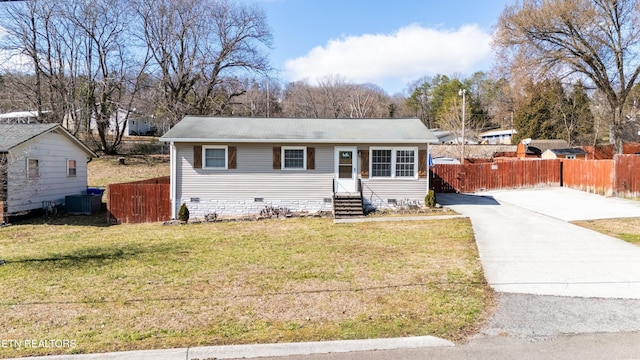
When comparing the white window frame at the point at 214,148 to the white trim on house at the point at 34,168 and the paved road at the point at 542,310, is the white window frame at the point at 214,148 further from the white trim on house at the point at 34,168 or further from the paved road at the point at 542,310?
the paved road at the point at 542,310

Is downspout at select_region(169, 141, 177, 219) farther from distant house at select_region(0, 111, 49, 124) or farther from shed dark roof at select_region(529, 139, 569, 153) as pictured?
shed dark roof at select_region(529, 139, 569, 153)

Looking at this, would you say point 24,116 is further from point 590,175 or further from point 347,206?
point 590,175

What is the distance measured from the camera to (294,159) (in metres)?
15.9

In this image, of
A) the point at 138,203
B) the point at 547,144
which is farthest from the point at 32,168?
the point at 547,144

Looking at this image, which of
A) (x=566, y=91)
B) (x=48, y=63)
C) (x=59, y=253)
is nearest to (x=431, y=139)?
(x=59, y=253)

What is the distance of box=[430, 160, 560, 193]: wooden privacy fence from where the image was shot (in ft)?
73.6

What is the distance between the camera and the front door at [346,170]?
626 inches

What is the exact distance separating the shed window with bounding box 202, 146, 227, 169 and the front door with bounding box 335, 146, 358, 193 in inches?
174

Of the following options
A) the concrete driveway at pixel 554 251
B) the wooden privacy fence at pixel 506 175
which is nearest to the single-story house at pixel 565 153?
the wooden privacy fence at pixel 506 175

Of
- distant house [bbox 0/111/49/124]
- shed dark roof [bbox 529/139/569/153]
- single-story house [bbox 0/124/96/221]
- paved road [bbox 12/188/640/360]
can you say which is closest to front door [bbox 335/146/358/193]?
paved road [bbox 12/188/640/360]

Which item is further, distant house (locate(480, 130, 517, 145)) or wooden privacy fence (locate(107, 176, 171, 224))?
distant house (locate(480, 130, 517, 145))

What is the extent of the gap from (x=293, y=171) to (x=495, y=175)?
42.3ft

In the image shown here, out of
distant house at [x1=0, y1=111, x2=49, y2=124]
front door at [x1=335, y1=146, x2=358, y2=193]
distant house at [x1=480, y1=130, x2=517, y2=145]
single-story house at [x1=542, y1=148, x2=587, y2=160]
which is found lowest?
front door at [x1=335, y1=146, x2=358, y2=193]

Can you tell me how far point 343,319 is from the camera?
16.6ft
